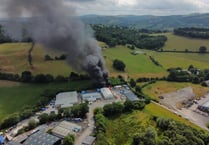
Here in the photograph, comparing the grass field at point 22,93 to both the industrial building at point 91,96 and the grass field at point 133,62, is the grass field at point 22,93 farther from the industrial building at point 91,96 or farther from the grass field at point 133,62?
the grass field at point 133,62

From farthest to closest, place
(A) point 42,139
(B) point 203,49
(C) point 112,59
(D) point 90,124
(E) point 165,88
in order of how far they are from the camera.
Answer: (B) point 203,49
(C) point 112,59
(E) point 165,88
(D) point 90,124
(A) point 42,139

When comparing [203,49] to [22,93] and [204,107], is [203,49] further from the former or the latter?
[22,93]

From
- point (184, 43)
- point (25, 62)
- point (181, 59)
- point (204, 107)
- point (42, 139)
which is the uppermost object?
point (184, 43)

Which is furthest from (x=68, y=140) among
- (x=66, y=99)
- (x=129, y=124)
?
(x=66, y=99)

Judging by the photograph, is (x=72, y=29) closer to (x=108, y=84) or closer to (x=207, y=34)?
(x=108, y=84)

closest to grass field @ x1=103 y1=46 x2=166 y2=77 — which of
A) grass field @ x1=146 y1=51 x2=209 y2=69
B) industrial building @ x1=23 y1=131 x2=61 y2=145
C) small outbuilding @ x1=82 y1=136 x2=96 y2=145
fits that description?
grass field @ x1=146 y1=51 x2=209 y2=69

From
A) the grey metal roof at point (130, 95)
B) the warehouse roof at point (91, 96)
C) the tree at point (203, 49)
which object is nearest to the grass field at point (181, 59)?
the tree at point (203, 49)

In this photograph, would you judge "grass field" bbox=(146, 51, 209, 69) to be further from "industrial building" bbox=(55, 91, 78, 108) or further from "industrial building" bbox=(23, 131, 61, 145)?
"industrial building" bbox=(23, 131, 61, 145)

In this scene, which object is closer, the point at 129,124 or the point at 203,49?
the point at 129,124
